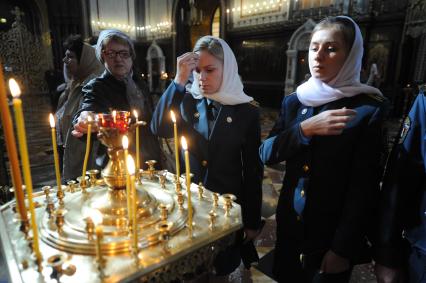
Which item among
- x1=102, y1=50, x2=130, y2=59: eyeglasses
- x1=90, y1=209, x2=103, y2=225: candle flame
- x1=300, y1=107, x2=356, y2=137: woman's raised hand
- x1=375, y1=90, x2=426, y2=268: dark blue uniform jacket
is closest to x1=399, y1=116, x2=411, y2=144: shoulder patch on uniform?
x1=375, y1=90, x2=426, y2=268: dark blue uniform jacket

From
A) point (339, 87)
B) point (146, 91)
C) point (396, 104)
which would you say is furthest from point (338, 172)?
point (396, 104)

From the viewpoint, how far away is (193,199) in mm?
1133

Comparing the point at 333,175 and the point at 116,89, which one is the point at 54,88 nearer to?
the point at 116,89

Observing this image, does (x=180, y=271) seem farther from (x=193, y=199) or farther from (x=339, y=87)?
(x=339, y=87)

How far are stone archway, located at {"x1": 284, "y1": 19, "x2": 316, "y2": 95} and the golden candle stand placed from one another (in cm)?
1146

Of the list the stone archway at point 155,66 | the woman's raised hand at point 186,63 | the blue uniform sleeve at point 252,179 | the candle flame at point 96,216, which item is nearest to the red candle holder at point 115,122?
the candle flame at point 96,216

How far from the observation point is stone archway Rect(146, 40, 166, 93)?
19.1 metres

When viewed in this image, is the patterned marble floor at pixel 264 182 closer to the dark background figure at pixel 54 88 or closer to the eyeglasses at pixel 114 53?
the dark background figure at pixel 54 88

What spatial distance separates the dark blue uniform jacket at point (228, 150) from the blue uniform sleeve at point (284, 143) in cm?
18

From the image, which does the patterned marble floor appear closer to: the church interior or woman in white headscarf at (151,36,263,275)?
the church interior

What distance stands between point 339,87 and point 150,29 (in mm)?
20658

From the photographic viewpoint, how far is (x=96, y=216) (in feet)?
2.95

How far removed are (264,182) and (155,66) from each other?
17.4m

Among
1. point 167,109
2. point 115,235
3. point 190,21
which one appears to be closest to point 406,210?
point 115,235
